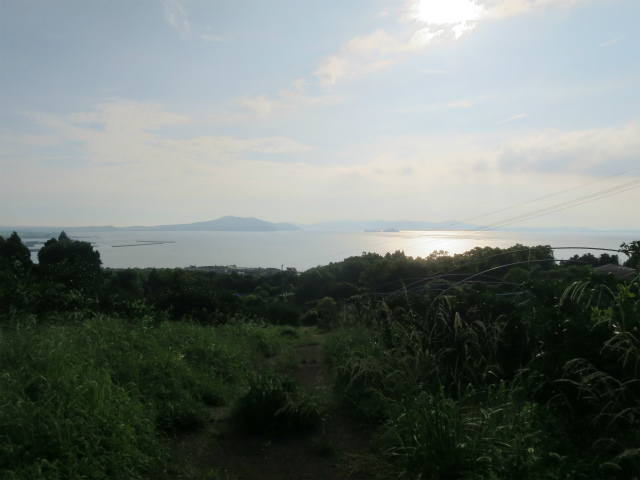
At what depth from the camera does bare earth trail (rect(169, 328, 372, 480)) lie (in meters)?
3.79

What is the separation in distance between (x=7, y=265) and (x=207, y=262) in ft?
104

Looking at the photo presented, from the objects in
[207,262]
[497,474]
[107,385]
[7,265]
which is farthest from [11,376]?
[207,262]

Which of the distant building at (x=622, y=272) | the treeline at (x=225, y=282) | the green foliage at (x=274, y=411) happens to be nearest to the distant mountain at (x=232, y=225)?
the treeline at (x=225, y=282)

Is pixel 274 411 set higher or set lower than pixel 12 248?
lower

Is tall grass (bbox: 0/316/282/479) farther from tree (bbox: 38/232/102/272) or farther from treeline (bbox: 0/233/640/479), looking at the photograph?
tree (bbox: 38/232/102/272)

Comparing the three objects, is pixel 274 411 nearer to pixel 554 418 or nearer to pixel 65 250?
pixel 554 418

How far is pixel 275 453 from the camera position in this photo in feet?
13.9

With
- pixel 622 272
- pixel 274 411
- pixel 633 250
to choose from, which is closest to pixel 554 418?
pixel 633 250

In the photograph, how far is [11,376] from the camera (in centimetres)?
395

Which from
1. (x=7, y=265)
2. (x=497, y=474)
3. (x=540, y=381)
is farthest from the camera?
(x=7, y=265)

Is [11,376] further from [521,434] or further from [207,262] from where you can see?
[207,262]

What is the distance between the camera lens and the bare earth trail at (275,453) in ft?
12.4

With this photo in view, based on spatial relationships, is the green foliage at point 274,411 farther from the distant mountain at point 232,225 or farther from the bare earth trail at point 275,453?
the distant mountain at point 232,225

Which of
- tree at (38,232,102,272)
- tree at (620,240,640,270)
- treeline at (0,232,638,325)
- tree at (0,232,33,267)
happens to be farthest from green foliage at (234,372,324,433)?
tree at (38,232,102,272)
